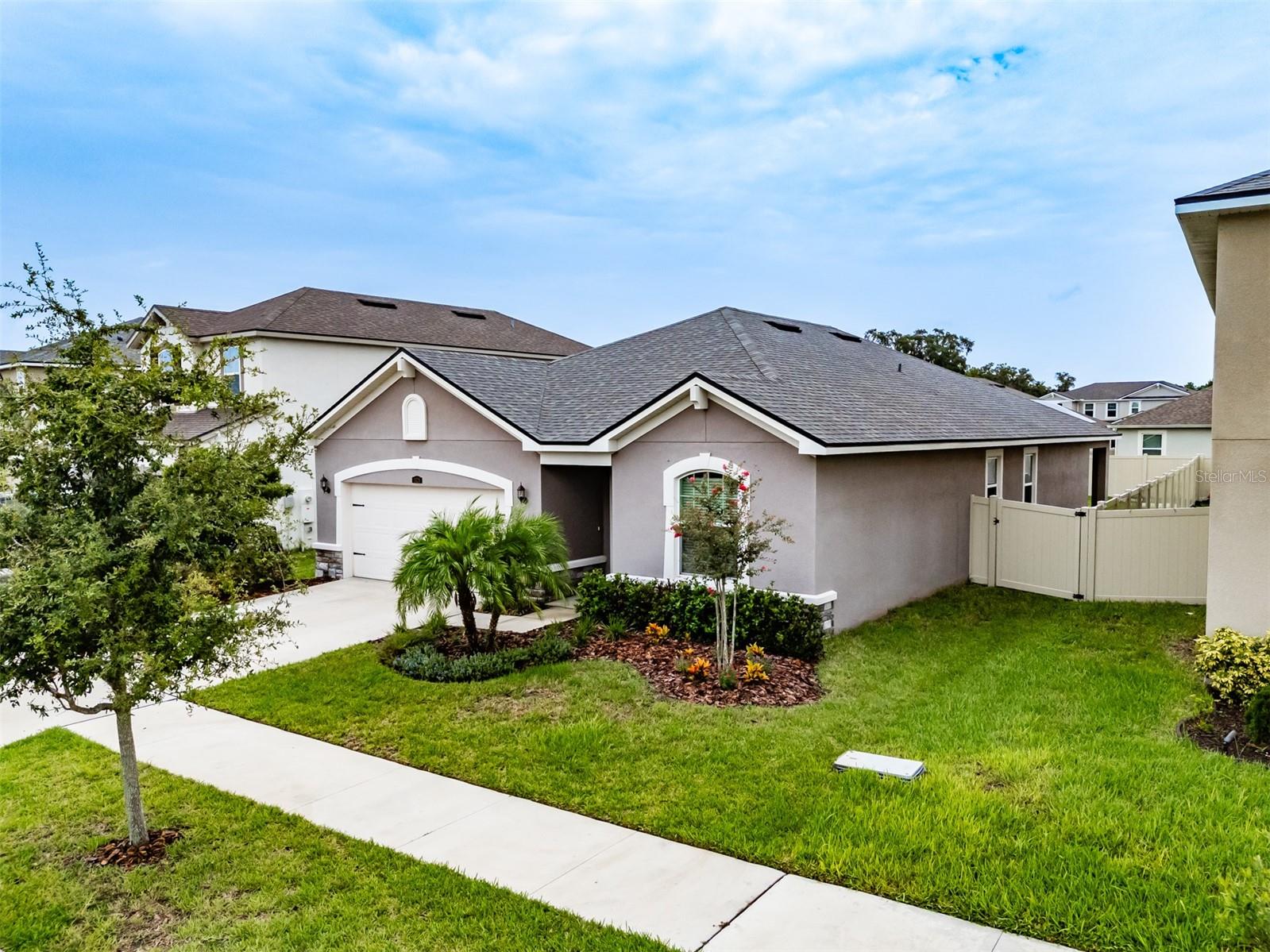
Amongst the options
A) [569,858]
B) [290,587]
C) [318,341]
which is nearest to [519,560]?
[569,858]

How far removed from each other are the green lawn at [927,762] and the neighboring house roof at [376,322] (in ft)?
47.2

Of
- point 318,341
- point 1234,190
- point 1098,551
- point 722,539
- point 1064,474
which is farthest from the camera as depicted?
point 318,341

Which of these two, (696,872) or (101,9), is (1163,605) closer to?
(696,872)

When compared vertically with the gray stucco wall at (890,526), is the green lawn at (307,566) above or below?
below

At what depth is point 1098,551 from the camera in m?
13.3

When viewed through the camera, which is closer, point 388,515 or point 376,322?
point 388,515

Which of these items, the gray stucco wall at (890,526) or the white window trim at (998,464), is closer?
the gray stucco wall at (890,526)

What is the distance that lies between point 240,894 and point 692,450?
27.1ft

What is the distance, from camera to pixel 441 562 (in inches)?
395

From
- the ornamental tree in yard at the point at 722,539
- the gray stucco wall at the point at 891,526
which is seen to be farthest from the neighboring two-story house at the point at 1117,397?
the ornamental tree in yard at the point at 722,539

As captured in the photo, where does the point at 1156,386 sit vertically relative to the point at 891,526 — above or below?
above

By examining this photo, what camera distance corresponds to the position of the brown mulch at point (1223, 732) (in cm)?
702

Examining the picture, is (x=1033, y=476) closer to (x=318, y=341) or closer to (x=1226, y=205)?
(x=1226, y=205)

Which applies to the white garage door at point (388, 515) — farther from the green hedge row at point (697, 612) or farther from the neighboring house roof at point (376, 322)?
the neighboring house roof at point (376, 322)
